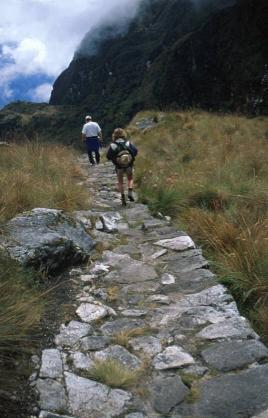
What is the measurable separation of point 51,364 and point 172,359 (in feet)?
2.99

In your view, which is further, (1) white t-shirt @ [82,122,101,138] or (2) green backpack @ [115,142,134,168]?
(1) white t-shirt @ [82,122,101,138]

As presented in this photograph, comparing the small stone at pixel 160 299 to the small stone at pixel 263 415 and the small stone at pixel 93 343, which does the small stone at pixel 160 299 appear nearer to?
the small stone at pixel 93 343

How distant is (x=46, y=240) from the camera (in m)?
5.44

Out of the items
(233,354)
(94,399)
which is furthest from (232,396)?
(94,399)

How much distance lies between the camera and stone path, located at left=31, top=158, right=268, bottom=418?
3.40 meters

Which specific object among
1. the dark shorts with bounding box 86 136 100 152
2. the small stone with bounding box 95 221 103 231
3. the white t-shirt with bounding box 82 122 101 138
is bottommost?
the small stone with bounding box 95 221 103 231

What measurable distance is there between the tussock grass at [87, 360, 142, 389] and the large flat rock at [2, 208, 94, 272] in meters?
1.58

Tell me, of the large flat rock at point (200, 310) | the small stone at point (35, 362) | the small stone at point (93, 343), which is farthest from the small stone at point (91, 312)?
the small stone at point (35, 362)

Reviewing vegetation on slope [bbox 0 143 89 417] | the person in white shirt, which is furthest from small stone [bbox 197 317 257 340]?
the person in white shirt

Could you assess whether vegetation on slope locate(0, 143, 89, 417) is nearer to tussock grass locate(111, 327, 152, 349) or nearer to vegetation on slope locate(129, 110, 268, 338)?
tussock grass locate(111, 327, 152, 349)

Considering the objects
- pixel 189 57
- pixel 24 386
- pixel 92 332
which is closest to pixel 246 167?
pixel 92 332

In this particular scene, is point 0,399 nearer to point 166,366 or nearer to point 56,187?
point 166,366

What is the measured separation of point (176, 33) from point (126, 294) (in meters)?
164

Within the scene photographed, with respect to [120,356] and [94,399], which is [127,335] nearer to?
[120,356]
